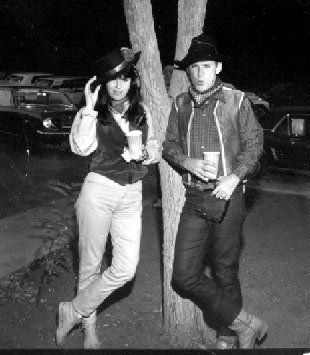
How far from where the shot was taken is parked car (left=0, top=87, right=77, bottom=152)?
1412 cm

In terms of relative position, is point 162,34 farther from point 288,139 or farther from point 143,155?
point 143,155

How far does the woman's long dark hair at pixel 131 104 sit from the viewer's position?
4.03m

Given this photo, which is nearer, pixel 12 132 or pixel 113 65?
pixel 113 65

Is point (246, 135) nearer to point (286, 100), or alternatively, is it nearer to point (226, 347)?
point (226, 347)

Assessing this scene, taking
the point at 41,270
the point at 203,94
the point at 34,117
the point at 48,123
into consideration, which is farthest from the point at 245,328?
the point at 34,117

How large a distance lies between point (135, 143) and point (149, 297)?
224 cm

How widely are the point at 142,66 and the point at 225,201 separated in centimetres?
127

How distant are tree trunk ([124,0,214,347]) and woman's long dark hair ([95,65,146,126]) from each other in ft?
1.11

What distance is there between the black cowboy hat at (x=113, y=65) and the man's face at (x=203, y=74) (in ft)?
1.36

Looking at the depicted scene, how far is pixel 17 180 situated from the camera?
1181 centimetres

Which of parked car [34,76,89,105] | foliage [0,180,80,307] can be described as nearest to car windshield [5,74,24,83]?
parked car [34,76,89,105]

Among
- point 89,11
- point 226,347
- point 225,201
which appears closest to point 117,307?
point 226,347

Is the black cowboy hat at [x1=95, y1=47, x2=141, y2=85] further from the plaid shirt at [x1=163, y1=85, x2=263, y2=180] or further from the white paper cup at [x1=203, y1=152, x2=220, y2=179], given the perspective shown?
the white paper cup at [x1=203, y1=152, x2=220, y2=179]

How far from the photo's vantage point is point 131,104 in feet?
13.4
